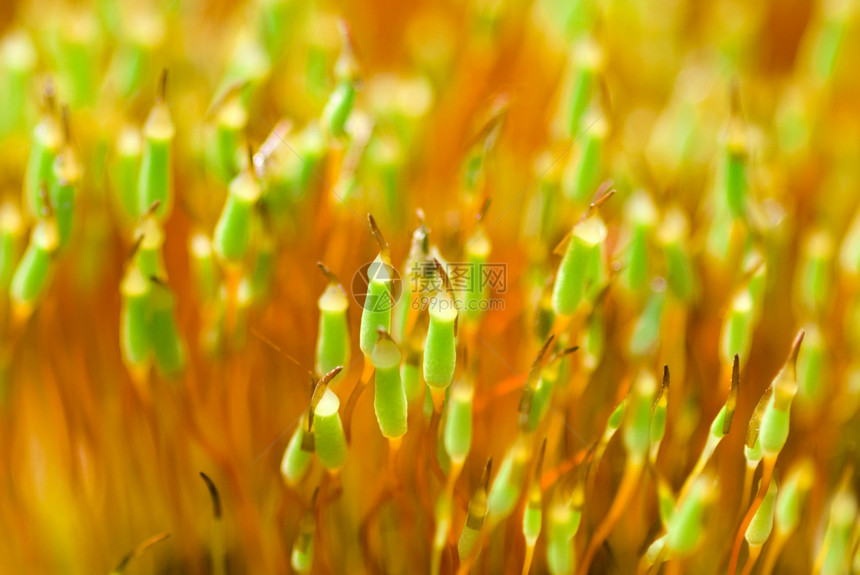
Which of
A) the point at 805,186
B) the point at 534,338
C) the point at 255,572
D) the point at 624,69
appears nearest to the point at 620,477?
the point at 534,338

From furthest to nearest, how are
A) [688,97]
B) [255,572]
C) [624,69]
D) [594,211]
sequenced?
[624,69], [688,97], [255,572], [594,211]

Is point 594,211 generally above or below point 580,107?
below

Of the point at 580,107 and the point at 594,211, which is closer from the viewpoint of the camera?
the point at 594,211

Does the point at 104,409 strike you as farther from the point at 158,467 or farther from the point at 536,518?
the point at 536,518

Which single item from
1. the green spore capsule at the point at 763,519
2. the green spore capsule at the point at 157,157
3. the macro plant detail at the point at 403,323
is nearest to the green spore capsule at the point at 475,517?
the macro plant detail at the point at 403,323

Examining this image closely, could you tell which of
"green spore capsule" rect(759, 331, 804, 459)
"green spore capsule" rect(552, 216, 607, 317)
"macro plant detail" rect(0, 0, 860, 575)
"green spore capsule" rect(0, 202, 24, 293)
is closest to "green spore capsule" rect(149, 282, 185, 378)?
"macro plant detail" rect(0, 0, 860, 575)

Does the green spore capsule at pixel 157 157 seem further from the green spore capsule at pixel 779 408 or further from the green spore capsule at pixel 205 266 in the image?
the green spore capsule at pixel 779 408
